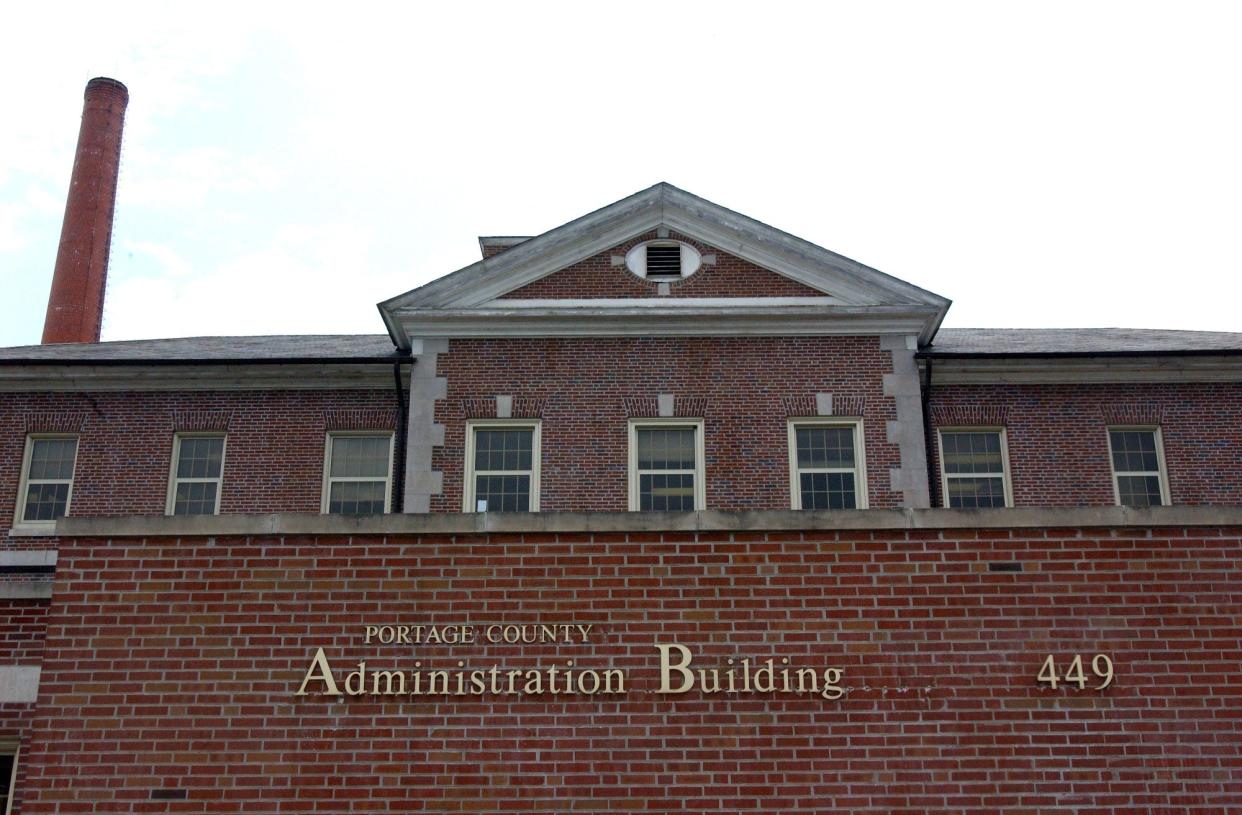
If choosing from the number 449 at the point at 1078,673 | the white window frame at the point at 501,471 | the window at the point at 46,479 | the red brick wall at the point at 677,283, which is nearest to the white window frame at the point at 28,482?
the window at the point at 46,479

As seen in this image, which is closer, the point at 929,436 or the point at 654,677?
the point at 654,677

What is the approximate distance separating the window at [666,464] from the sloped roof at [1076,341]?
408cm

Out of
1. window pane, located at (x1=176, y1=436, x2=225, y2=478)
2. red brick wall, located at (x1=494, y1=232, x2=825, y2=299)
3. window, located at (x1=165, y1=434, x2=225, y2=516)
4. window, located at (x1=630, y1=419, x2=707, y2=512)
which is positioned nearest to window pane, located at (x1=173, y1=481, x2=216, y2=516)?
window, located at (x1=165, y1=434, x2=225, y2=516)

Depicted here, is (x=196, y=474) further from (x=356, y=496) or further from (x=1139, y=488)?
(x=1139, y=488)

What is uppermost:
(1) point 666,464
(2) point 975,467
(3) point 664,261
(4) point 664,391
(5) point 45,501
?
(3) point 664,261

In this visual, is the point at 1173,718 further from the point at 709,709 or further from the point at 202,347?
the point at 202,347

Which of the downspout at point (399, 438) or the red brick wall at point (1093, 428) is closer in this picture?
the red brick wall at point (1093, 428)

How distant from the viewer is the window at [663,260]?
2086 cm

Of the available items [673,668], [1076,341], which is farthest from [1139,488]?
[673,668]

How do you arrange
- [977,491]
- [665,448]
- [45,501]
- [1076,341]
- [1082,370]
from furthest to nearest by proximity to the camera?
[1076,341], [45,501], [1082,370], [977,491], [665,448]

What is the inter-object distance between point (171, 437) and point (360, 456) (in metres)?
3.18

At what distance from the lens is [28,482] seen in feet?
70.1

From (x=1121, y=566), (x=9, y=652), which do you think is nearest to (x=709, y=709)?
(x=1121, y=566)

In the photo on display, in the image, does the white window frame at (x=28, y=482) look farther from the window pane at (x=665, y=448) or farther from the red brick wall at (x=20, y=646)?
the window pane at (x=665, y=448)
